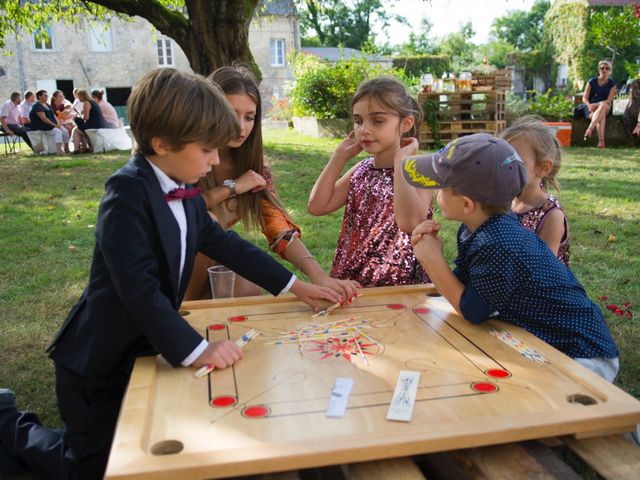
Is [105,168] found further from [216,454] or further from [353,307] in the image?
[216,454]

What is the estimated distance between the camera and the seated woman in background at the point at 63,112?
1479cm

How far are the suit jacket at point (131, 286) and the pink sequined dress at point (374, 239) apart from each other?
111 centimetres

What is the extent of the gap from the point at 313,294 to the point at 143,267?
2.35ft

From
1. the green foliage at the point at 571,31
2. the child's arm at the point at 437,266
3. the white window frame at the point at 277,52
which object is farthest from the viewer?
the white window frame at the point at 277,52

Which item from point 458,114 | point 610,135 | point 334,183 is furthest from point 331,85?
point 334,183

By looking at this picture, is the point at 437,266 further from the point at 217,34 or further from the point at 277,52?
the point at 277,52

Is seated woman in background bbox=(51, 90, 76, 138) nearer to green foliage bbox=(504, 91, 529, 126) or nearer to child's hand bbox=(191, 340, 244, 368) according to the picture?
green foliage bbox=(504, 91, 529, 126)

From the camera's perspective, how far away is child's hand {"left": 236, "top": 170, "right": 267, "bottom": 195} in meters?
2.82

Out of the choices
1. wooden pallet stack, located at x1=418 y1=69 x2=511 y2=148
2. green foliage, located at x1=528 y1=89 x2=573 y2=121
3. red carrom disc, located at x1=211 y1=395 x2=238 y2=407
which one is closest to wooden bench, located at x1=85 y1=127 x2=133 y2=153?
wooden pallet stack, located at x1=418 y1=69 x2=511 y2=148

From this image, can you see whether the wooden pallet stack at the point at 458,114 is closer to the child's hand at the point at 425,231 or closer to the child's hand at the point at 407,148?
the child's hand at the point at 407,148

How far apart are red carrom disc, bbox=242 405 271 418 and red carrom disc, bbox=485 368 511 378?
604 mm

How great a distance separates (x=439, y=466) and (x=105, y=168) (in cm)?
975

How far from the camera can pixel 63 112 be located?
15.1 m

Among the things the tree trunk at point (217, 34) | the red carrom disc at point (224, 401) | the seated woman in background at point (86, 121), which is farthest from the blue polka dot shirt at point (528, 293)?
the seated woman in background at point (86, 121)
